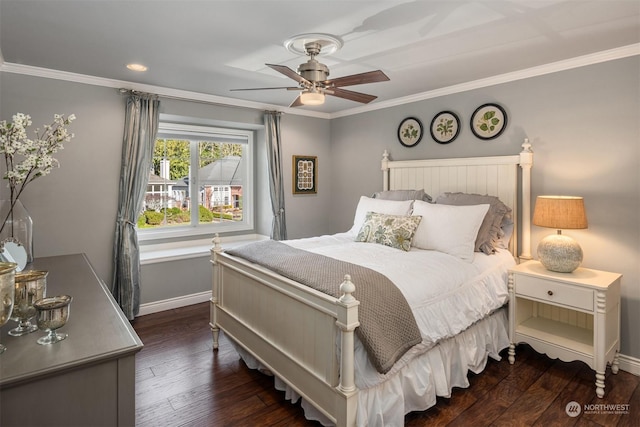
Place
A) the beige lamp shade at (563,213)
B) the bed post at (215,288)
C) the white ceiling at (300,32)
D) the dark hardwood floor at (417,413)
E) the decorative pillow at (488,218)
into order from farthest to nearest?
1. the bed post at (215,288)
2. the decorative pillow at (488,218)
3. the beige lamp shade at (563,213)
4. the dark hardwood floor at (417,413)
5. the white ceiling at (300,32)

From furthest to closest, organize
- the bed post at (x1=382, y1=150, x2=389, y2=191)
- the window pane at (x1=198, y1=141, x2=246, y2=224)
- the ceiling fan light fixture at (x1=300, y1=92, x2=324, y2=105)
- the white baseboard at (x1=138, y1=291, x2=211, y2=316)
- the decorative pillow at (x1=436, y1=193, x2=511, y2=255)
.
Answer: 1. the window pane at (x1=198, y1=141, x2=246, y2=224)
2. the bed post at (x1=382, y1=150, x2=389, y2=191)
3. the white baseboard at (x1=138, y1=291, x2=211, y2=316)
4. the decorative pillow at (x1=436, y1=193, x2=511, y2=255)
5. the ceiling fan light fixture at (x1=300, y1=92, x2=324, y2=105)

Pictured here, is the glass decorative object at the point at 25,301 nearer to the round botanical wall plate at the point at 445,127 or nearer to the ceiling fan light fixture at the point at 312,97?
the ceiling fan light fixture at the point at 312,97

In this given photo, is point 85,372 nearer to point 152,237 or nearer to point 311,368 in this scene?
point 311,368

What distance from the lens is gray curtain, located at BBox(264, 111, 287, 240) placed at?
14.7ft

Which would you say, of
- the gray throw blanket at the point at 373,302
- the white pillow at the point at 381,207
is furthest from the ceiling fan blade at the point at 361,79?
the white pillow at the point at 381,207

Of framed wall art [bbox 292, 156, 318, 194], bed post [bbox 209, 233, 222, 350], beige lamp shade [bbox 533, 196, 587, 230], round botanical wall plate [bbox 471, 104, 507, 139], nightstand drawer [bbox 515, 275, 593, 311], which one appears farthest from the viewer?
framed wall art [bbox 292, 156, 318, 194]

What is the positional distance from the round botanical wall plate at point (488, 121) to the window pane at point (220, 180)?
3.02 m

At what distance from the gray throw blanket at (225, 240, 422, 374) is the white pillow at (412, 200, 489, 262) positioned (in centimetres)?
98

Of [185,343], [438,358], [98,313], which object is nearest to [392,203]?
[438,358]

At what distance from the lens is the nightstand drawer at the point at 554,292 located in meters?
2.43

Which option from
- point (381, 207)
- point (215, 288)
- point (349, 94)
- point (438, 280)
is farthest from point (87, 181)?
point (438, 280)

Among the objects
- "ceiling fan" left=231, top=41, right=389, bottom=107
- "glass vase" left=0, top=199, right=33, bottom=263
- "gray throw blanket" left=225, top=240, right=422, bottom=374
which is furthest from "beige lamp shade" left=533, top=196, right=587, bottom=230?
"glass vase" left=0, top=199, right=33, bottom=263

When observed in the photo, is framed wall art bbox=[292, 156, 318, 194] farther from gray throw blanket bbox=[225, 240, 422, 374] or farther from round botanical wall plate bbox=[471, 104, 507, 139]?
gray throw blanket bbox=[225, 240, 422, 374]

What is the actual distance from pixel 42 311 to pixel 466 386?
243cm
